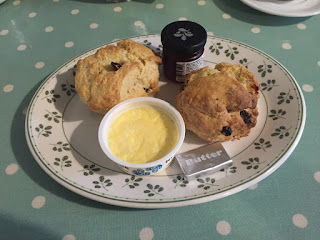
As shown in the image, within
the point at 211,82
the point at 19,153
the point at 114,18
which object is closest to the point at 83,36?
the point at 114,18

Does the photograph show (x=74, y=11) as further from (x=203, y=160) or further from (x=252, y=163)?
(x=252, y=163)

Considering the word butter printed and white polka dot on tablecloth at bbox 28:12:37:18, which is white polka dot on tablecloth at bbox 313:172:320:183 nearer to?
the word butter printed

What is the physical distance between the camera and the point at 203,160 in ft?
4.87

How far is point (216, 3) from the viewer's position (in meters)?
2.62

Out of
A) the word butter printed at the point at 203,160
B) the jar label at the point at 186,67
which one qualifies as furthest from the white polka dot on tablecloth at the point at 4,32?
the word butter printed at the point at 203,160

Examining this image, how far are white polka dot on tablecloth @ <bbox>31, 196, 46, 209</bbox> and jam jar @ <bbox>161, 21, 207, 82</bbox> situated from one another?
1043 mm

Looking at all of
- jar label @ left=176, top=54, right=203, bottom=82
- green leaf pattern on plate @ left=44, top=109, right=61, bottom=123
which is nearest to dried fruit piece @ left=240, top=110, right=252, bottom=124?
jar label @ left=176, top=54, right=203, bottom=82

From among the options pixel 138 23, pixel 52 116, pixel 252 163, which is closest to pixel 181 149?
pixel 252 163

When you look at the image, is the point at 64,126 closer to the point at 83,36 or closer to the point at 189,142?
the point at 189,142

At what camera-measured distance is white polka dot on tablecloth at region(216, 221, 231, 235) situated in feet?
4.31

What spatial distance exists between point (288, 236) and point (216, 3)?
2048mm

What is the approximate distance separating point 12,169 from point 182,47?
116cm

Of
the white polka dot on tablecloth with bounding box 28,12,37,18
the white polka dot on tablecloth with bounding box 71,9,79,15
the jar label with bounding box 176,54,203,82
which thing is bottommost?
the white polka dot on tablecloth with bounding box 28,12,37,18

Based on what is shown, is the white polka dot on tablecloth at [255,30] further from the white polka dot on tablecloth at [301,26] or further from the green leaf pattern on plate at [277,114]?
the green leaf pattern on plate at [277,114]
